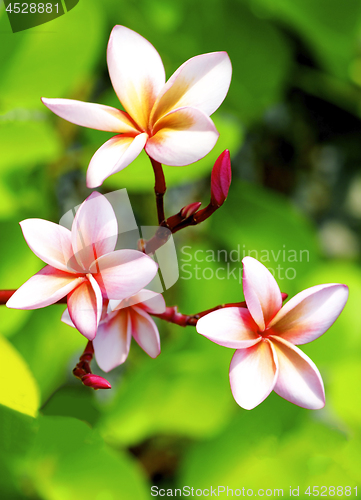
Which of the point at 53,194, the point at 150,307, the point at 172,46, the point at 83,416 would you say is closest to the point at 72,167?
the point at 53,194

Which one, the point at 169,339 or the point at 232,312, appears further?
the point at 169,339

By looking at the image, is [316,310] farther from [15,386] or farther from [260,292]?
[15,386]

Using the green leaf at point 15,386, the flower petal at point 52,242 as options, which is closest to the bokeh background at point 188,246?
the green leaf at point 15,386

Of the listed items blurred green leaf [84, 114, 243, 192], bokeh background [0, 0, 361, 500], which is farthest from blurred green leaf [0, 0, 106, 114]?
blurred green leaf [84, 114, 243, 192]

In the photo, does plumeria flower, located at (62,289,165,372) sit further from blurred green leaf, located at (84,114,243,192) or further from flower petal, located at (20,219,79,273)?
blurred green leaf, located at (84,114,243,192)

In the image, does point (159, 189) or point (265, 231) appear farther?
point (265, 231)

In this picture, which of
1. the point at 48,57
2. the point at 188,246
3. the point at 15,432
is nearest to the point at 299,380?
the point at 15,432

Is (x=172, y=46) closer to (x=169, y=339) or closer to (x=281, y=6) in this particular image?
(x=281, y=6)
